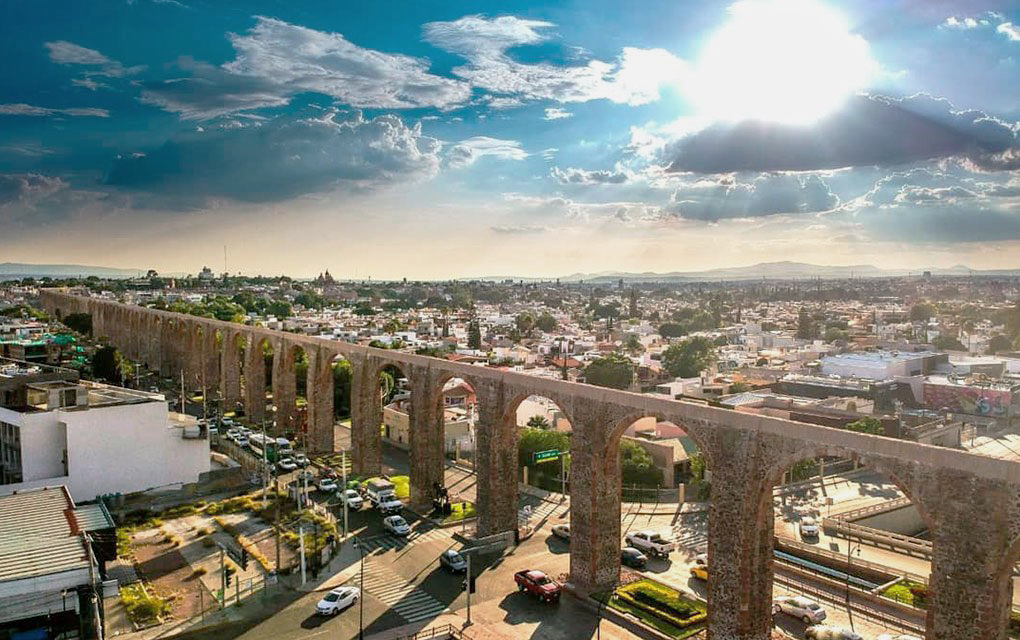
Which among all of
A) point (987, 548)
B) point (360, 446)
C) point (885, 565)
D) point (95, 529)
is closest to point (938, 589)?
point (987, 548)

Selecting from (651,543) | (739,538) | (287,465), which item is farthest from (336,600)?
(287,465)

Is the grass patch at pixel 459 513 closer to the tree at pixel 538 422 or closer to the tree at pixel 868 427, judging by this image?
the tree at pixel 538 422

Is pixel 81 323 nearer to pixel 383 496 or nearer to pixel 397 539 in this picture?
pixel 383 496

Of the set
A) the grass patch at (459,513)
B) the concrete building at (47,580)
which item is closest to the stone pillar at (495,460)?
the grass patch at (459,513)

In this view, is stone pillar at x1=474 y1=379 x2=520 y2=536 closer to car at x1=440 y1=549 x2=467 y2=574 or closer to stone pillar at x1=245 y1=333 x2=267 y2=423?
car at x1=440 y1=549 x2=467 y2=574

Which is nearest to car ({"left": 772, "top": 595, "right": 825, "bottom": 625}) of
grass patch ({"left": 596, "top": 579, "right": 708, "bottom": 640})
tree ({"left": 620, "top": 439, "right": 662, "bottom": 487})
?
grass patch ({"left": 596, "top": 579, "right": 708, "bottom": 640})

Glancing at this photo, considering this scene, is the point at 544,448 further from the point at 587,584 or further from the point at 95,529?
the point at 95,529

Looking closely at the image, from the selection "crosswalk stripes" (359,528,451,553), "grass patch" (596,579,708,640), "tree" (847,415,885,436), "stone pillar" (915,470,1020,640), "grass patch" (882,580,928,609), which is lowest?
"grass patch" (882,580,928,609)
